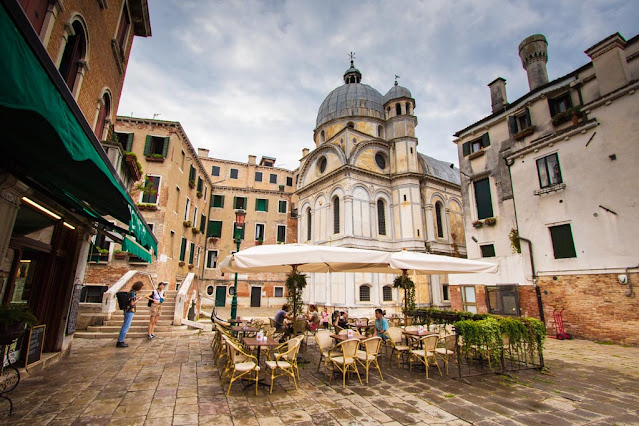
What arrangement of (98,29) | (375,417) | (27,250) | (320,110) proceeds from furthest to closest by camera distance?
(320,110) → (98,29) → (27,250) → (375,417)

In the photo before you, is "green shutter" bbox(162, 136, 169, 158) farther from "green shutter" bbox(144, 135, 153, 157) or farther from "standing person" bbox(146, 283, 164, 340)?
"standing person" bbox(146, 283, 164, 340)

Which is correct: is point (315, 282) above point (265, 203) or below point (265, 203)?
below

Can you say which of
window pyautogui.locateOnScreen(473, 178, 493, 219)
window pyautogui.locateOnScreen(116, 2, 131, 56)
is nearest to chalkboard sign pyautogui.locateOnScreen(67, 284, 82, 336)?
window pyautogui.locateOnScreen(116, 2, 131, 56)

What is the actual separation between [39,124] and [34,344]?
5654mm

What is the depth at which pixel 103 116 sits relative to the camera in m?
8.06

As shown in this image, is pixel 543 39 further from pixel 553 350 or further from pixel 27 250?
pixel 27 250

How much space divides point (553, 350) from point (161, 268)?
16655mm

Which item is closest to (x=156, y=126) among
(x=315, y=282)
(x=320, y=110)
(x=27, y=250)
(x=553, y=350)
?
(x=27, y=250)

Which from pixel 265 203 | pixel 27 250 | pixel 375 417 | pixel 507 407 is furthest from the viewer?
pixel 265 203

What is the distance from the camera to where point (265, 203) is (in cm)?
2842

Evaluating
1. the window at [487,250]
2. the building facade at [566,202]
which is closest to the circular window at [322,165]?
the building facade at [566,202]

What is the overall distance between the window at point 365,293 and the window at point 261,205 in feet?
40.4

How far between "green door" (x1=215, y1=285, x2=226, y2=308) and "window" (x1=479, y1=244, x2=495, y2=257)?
781 inches

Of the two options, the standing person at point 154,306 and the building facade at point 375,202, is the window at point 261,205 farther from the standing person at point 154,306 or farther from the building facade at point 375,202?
the standing person at point 154,306
